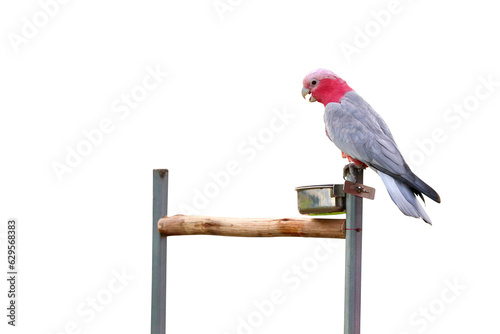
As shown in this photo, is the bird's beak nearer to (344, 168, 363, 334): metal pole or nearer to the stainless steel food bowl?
the stainless steel food bowl

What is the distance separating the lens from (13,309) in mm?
4094

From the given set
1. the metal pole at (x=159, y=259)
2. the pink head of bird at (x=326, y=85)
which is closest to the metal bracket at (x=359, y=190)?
the pink head of bird at (x=326, y=85)

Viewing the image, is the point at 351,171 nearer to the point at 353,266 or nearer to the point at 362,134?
the point at 362,134

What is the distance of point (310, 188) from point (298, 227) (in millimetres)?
186

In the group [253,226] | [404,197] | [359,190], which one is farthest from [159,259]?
[404,197]

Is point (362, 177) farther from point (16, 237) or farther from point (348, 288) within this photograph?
point (16, 237)

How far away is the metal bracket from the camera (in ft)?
11.1

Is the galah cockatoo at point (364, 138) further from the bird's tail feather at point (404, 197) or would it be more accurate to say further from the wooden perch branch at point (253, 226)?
the wooden perch branch at point (253, 226)

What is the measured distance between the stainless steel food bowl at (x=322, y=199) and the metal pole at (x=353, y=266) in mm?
46

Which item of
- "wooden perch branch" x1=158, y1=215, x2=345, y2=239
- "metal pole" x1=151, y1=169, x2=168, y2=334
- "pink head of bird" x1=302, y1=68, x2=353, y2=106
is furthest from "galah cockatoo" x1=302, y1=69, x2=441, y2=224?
"metal pole" x1=151, y1=169, x2=168, y2=334

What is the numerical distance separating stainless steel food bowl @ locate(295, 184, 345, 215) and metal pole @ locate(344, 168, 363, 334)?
0.05 m

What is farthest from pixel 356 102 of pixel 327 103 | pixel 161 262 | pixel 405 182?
pixel 161 262

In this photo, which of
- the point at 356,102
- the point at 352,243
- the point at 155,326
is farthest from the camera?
the point at 155,326

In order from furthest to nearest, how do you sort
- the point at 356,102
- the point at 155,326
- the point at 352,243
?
the point at 155,326 < the point at 356,102 < the point at 352,243
